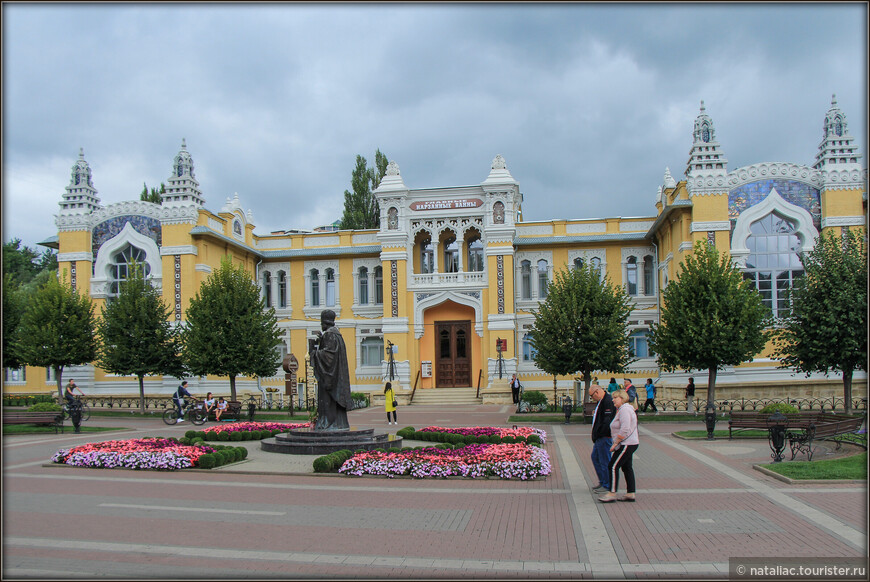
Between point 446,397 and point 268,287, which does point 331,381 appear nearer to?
point 446,397

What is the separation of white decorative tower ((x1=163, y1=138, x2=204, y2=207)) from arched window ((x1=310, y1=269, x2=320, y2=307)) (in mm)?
8673

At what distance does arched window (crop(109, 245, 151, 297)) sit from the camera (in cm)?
3672

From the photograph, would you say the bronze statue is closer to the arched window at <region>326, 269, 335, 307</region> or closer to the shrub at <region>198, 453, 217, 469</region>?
the shrub at <region>198, 453, 217, 469</region>

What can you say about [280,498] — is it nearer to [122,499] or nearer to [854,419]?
[122,499]

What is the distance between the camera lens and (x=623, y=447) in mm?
11016

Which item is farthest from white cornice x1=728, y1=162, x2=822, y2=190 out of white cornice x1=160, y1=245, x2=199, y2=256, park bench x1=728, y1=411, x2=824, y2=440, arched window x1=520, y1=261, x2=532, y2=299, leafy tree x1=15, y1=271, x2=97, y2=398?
leafy tree x1=15, y1=271, x2=97, y2=398

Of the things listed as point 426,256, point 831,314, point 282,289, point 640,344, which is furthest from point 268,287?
point 831,314

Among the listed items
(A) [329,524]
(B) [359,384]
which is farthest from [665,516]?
(B) [359,384]

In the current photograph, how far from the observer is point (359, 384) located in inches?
1572

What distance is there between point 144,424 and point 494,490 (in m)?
19.5

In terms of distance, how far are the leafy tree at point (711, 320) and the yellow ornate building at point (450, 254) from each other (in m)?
6.28

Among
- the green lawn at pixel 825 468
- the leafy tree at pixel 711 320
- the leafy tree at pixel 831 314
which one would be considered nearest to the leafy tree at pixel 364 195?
the leafy tree at pixel 711 320

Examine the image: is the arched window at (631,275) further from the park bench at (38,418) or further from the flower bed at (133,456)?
the park bench at (38,418)

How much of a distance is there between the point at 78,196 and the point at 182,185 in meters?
6.67
